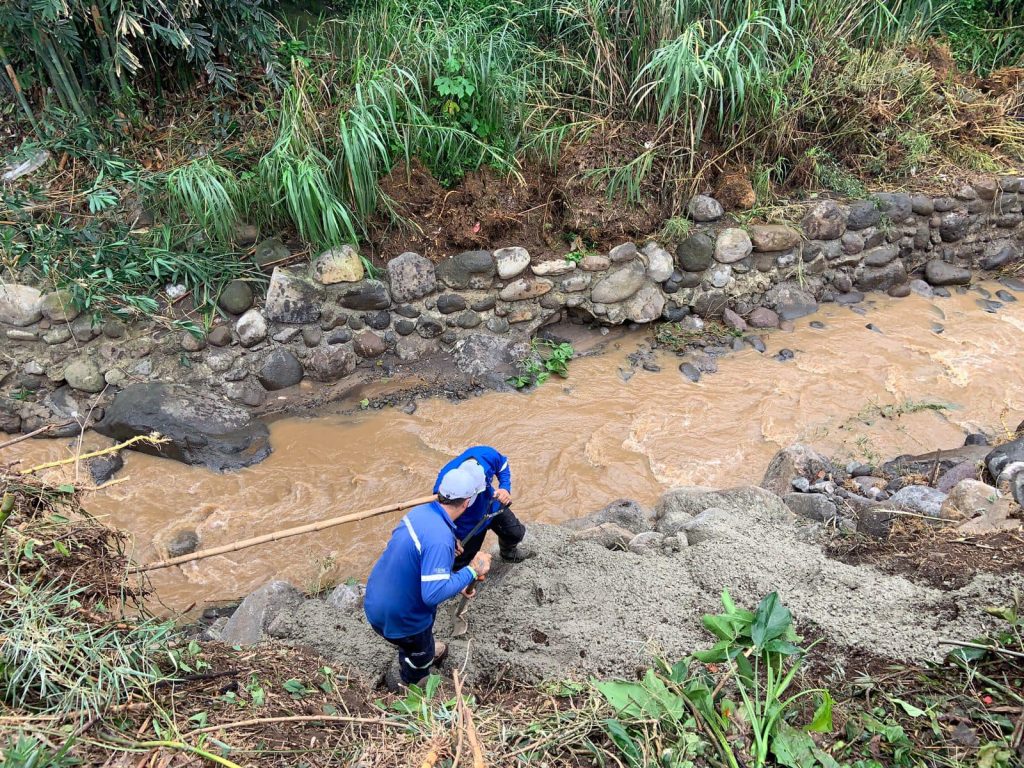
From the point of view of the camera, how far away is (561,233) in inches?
208

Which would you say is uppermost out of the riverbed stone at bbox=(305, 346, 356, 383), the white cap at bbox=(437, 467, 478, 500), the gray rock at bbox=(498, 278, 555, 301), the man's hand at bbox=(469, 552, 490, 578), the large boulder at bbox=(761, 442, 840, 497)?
the white cap at bbox=(437, 467, 478, 500)

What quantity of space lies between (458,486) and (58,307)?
3715 millimetres

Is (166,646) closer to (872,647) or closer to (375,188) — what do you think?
(872,647)

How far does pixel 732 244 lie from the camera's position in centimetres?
544

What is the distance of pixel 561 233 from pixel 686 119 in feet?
4.46

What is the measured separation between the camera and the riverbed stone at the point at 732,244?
5441 millimetres

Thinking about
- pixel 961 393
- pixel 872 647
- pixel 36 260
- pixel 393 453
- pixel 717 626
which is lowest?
pixel 961 393

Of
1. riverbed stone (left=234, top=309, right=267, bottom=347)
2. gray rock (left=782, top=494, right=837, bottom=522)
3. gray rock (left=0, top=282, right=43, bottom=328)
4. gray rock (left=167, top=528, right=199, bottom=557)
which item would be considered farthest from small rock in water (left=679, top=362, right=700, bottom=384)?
gray rock (left=0, top=282, right=43, bottom=328)

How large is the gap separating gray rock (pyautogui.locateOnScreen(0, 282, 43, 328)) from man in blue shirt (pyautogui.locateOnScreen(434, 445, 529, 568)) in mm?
3432

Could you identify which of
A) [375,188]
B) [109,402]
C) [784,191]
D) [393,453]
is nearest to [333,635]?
[393,453]

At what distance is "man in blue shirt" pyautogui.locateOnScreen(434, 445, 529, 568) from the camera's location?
3.12 meters

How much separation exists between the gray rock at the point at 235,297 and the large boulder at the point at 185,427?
0.67m

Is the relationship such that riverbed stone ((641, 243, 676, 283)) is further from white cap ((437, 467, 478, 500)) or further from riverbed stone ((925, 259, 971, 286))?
white cap ((437, 467, 478, 500))

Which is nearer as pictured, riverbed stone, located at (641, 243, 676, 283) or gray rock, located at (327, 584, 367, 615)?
gray rock, located at (327, 584, 367, 615)
